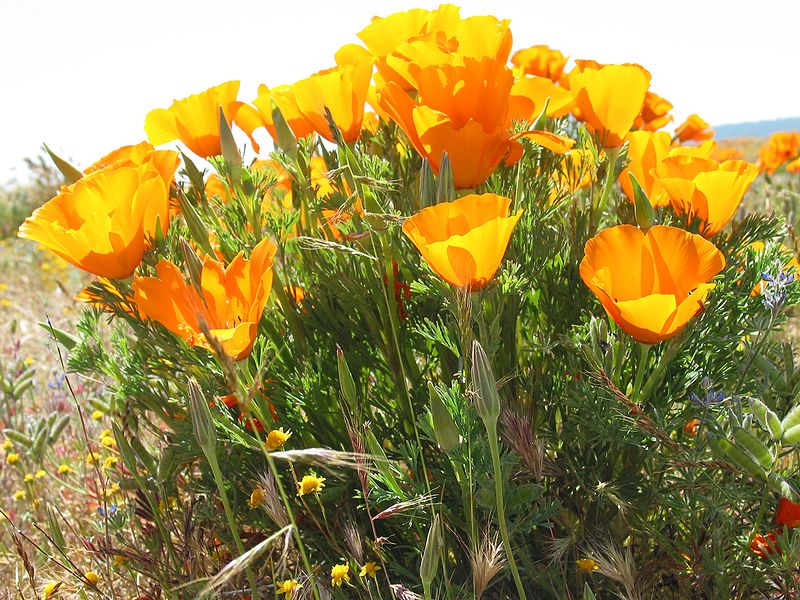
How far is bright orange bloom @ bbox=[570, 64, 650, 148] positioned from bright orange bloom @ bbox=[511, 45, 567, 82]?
1320 mm

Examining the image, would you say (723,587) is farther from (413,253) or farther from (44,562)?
(44,562)

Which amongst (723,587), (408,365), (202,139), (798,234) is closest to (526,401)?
(408,365)

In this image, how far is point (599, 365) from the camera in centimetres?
122

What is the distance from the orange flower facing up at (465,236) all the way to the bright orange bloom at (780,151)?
5088mm

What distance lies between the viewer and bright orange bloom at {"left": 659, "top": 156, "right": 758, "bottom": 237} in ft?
4.43

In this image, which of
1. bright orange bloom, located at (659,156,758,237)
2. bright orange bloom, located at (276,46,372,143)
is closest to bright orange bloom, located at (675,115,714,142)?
bright orange bloom, located at (659,156,758,237)

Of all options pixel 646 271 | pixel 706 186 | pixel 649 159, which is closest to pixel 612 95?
pixel 649 159

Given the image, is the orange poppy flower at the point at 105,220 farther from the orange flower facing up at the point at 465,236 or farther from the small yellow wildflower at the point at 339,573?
the small yellow wildflower at the point at 339,573

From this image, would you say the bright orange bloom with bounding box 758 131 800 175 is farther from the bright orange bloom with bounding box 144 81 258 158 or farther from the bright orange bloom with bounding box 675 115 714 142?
the bright orange bloom with bounding box 144 81 258 158

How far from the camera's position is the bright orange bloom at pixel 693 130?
3039mm

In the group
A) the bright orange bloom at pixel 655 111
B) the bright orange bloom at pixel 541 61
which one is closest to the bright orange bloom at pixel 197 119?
the bright orange bloom at pixel 655 111

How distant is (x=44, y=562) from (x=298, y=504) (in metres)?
0.89

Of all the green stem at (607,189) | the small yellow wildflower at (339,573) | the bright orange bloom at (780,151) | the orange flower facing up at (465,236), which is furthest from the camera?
the bright orange bloom at (780,151)

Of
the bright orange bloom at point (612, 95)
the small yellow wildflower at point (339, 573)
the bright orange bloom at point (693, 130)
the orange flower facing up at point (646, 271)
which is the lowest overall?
the small yellow wildflower at point (339, 573)
